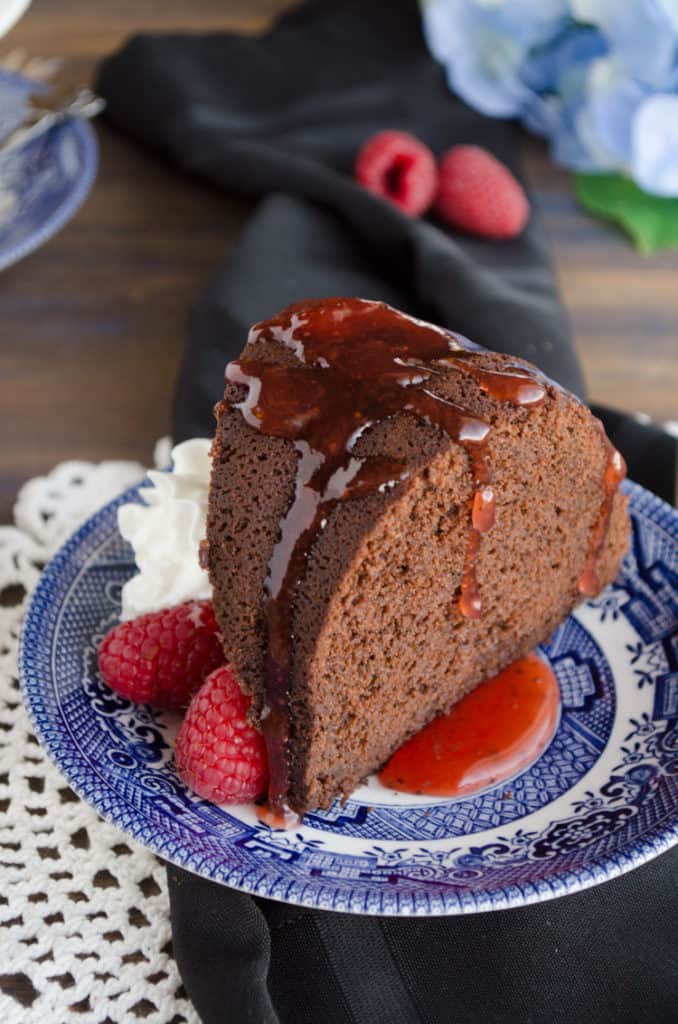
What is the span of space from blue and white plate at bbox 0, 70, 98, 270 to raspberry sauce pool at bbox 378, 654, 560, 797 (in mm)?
1161

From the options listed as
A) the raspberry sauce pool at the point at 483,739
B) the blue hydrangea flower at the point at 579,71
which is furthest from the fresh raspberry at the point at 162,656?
the blue hydrangea flower at the point at 579,71

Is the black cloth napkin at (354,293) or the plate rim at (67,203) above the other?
the plate rim at (67,203)

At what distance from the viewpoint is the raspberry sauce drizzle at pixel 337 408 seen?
120cm

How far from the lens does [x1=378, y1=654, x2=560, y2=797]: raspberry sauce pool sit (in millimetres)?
1353

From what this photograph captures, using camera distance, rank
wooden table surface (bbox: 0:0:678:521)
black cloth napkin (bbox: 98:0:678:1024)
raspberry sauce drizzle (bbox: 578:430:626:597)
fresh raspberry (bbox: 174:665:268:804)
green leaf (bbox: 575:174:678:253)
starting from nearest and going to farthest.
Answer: black cloth napkin (bbox: 98:0:678:1024) → fresh raspberry (bbox: 174:665:268:804) → raspberry sauce drizzle (bbox: 578:430:626:597) → wooden table surface (bbox: 0:0:678:521) → green leaf (bbox: 575:174:678:253)

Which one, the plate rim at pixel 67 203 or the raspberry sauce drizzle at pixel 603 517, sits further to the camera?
the plate rim at pixel 67 203

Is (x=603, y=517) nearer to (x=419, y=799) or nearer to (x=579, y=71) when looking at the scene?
(x=419, y=799)

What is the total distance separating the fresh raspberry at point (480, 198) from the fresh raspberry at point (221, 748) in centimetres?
125

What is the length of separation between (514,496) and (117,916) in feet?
2.02

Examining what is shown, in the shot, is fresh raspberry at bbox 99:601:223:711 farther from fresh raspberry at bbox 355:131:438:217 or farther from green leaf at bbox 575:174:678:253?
green leaf at bbox 575:174:678:253

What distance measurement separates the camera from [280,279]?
2.03m

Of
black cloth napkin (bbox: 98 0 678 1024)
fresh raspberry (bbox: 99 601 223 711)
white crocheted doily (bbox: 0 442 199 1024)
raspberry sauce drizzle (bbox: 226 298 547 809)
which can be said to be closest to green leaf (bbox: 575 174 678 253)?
black cloth napkin (bbox: 98 0 678 1024)

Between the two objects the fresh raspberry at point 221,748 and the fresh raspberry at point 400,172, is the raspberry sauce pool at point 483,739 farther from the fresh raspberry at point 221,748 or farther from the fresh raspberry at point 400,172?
the fresh raspberry at point 400,172

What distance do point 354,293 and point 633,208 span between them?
30.5 inches
